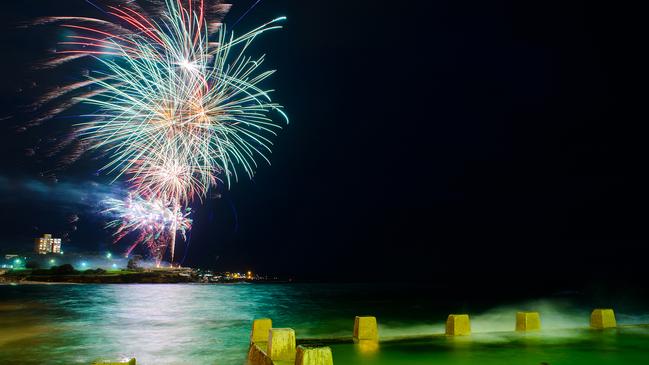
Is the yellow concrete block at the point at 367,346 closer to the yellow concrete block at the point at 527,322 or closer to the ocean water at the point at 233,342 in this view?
the ocean water at the point at 233,342

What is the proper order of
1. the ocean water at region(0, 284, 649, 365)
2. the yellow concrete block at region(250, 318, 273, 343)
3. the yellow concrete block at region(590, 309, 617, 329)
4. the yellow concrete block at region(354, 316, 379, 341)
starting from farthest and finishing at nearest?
the yellow concrete block at region(590, 309, 617, 329), the yellow concrete block at region(354, 316, 379, 341), the yellow concrete block at region(250, 318, 273, 343), the ocean water at region(0, 284, 649, 365)

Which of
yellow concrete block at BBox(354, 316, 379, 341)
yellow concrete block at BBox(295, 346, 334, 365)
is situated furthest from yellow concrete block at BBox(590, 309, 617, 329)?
yellow concrete block at BBox(295, 346, 334, 365)

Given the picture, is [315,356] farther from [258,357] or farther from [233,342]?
[233,342]

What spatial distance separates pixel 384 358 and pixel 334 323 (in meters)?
26.8

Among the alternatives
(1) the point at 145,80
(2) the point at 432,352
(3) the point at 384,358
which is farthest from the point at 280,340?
(1) the point at 145,80

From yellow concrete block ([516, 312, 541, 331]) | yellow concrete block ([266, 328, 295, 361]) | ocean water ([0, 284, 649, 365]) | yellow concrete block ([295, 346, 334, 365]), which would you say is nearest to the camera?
yellow concrete block ([295, 346, 334, 365])

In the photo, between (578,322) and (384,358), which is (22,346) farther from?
(578,322)

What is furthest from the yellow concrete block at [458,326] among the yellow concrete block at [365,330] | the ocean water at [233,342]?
the yellow concrete block at [365,330]

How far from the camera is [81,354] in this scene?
20828mm

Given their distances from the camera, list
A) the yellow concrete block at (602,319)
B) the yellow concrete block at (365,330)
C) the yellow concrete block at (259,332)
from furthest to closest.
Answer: the yellow concrete block at (602,319)
the yellow concrete block at (365,330)
the yellow concrete block at (259,332)

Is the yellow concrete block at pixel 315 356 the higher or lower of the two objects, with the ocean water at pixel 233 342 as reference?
higher

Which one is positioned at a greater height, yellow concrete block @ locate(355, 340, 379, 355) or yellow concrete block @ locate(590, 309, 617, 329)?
yellow concrete block @ locate(590, 309, 617, 329)

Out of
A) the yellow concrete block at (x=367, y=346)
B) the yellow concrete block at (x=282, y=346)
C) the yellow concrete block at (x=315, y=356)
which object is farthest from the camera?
the yellow concrete block at (x=367, y=346)

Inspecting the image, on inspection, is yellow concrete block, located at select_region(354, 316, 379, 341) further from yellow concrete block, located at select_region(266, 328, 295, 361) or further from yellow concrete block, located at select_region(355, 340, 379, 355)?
yellow concrete block, located at select_region(266, 328, 295, 361)
